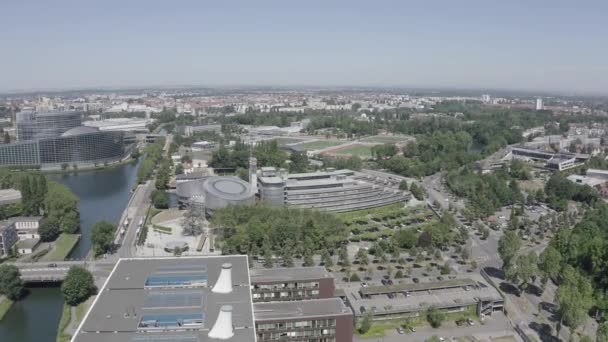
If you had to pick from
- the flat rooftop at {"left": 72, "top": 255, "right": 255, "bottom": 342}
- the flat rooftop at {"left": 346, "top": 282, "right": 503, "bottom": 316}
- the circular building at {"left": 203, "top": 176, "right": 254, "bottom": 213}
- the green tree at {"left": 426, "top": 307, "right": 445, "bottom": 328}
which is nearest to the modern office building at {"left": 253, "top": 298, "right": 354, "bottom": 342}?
the flat rooftop at {"left": 72, "top": 255, "right": 255, "bottom": 342}

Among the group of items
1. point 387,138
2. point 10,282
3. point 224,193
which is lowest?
point 10,282

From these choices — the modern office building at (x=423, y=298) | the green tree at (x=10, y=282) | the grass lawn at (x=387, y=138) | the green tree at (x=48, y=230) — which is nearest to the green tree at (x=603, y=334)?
the modern office building at (x=423, y=298)

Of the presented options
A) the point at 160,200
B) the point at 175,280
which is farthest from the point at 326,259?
the point at 160,200

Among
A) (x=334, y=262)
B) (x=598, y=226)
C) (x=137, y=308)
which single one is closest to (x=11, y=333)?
(x=137, y=308)

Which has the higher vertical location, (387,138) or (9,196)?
(387,138)

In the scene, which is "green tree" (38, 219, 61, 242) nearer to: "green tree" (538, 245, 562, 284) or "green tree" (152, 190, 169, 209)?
"green tree" (152, 190, 169, 209)

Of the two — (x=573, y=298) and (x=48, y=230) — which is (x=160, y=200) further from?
(x=573, y=298)

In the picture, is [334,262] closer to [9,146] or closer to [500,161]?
[500,161]
